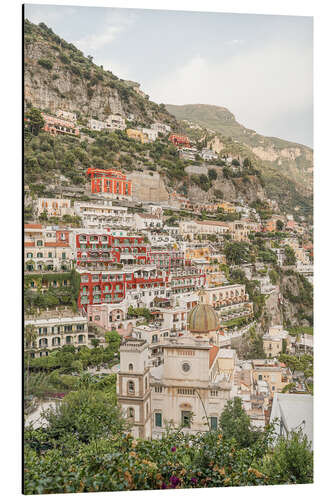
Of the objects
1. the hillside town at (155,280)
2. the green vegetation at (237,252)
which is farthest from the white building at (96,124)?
the green vegetation at (237,252)

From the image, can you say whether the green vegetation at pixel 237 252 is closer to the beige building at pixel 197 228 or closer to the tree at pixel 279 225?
the beige building at pixel 197 228

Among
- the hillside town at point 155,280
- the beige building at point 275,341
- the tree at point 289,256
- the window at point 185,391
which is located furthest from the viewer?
the tree at point 289,256

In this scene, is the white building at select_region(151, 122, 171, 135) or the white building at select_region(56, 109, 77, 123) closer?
the white building at select_region(56, 109, 77, 123)

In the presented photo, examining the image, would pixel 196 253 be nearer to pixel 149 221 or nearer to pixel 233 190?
pixel 149 221

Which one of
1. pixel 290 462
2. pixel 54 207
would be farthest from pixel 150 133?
pixel 290 462

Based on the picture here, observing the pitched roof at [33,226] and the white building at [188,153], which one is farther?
the white building at [188,153]

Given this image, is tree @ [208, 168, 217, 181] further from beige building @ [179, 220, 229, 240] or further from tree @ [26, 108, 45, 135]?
tree @ [26, 108, 45, 135]

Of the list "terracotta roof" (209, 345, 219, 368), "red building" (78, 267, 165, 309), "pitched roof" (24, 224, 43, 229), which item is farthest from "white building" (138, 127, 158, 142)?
"terracotta roof" (209, 345, 219, 368)

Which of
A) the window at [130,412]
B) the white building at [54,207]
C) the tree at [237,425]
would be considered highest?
the white building at [54,207]
